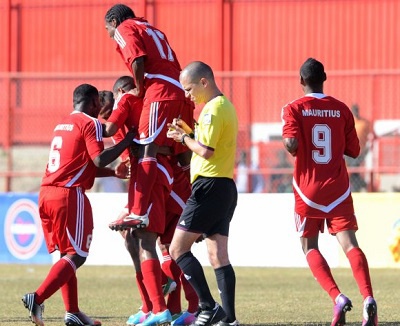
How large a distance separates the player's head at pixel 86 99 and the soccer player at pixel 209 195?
91cm

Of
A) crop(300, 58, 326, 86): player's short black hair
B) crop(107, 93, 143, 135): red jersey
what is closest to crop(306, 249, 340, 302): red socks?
crop(300, 58, 326, 86): player's short black hair

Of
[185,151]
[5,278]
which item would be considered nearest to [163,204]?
[185,151]

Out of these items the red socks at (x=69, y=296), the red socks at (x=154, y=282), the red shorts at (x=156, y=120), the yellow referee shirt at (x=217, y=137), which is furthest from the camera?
the red socks at (x=69, y=296)

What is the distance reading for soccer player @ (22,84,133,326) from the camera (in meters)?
9.37

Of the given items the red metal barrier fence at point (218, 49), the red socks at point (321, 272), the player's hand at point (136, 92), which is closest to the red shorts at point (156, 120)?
the player's hand at point (136, 92)

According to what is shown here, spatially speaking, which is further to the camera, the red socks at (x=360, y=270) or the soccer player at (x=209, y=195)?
the red socks at (x=360, y=270)

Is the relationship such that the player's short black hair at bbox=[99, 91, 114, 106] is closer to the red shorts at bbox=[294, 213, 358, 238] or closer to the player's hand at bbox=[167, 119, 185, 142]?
the player's hand at bbox=[167, 119, 185, 142]

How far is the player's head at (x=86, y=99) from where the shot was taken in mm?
9602

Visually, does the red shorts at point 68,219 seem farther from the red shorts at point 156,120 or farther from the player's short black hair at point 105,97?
the player's short black hair at point 105,97

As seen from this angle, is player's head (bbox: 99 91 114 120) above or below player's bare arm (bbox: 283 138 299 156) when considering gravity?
above

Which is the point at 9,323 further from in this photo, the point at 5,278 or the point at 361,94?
the point at 361,94

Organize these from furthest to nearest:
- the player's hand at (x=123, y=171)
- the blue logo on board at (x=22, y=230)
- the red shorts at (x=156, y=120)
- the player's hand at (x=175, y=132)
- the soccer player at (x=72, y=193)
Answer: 1. the blue logo on board at (x=22, y=230)
2. the player's hand at (x=123, y=171)
3. the soccer player at (x=72, y=193)
4. the red shorts at (x=156, y=120)
5. the player's hand at (x=175, y=132)

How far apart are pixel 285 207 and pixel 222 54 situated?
861 centimetres

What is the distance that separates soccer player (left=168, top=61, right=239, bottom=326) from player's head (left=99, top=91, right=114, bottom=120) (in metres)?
1.34
